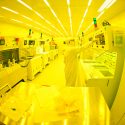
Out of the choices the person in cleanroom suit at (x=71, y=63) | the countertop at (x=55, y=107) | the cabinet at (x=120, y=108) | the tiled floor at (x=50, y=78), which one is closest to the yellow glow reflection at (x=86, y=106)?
the countertop at (x=55, y=107)

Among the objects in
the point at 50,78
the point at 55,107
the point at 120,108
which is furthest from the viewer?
the point at 50,78

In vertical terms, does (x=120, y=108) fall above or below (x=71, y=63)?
below

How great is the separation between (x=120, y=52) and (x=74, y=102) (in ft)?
4.78

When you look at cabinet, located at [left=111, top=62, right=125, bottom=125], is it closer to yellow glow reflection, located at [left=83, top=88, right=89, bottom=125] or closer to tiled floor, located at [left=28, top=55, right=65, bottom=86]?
yellow glow reflection, located at [left=83, top=88, right=89, bottom=125]

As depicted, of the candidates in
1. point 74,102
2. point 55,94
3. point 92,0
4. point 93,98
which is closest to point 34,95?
point 55,94

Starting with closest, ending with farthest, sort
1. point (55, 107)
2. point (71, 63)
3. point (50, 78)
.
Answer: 1. point (55, 107)
2. point (71, 63)
3. point (50, 78)

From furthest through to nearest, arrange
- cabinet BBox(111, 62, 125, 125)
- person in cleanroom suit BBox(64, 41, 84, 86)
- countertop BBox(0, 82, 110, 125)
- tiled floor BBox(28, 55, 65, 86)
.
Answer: tiled floor BBox(28, 55, 65, 86) → person in cleanroom suit BBox(64, 41, 84, 86) → cabinet BBox(111, 62, 125, 125) → countertop BBox(0, 82, 110, 125)

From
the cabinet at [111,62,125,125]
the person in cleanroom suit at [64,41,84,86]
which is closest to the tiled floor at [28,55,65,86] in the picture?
the person in cleanroom suit at [64,41,84,86]

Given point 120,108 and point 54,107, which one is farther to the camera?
point 120,108

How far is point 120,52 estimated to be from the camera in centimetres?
273

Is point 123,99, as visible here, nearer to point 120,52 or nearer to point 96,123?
point 120,52

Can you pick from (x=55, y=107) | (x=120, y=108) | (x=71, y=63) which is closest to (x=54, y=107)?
(x=55, y=107)

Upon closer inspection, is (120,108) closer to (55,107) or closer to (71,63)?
(55,107)

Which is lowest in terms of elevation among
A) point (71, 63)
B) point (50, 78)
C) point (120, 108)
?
point (50, 78)
